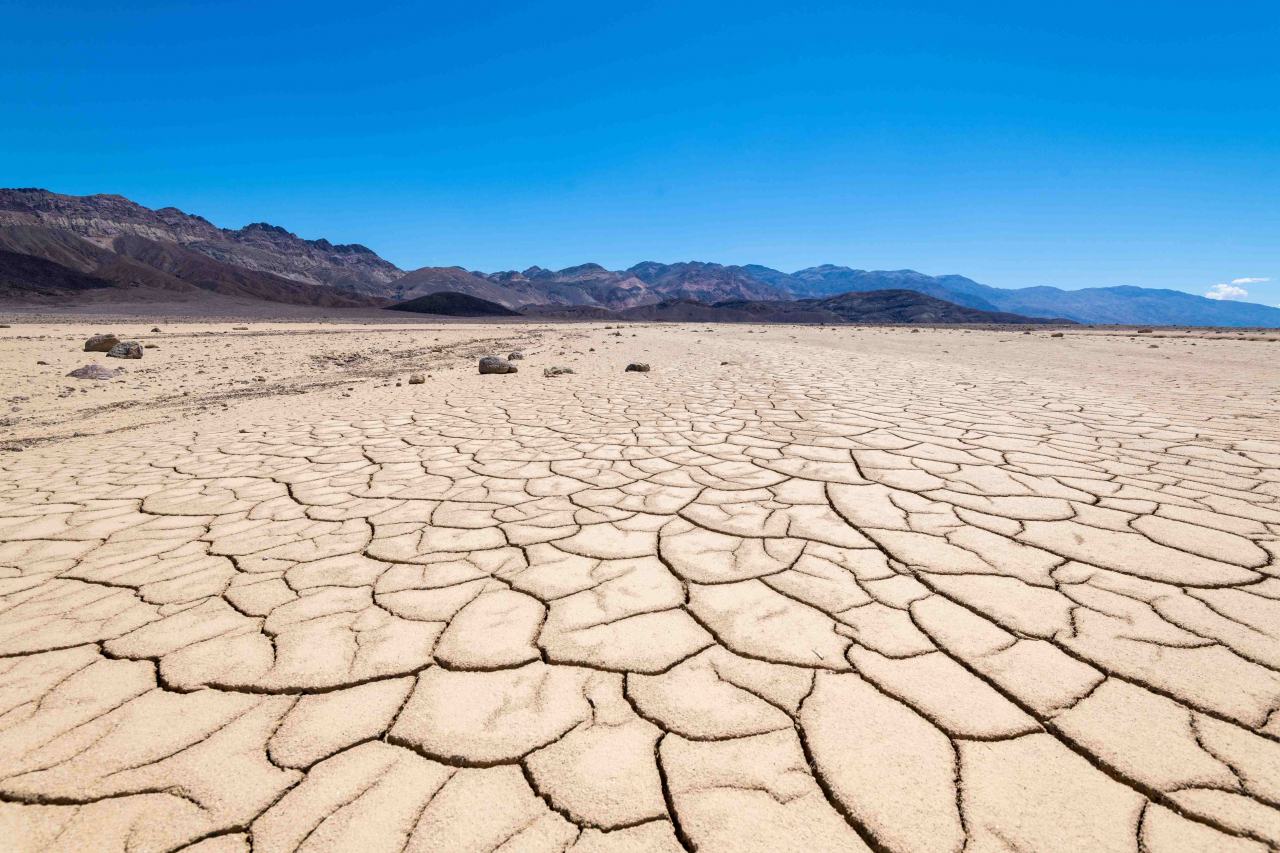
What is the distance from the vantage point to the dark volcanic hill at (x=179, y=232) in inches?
2515

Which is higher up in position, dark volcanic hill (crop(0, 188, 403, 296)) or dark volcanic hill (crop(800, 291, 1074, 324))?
dark volcanic hill (crop(0, 188, 403, 296))

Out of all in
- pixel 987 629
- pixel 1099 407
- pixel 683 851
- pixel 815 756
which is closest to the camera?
pixel 683 851

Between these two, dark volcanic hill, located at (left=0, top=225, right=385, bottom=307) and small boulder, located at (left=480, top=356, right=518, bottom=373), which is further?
dark volcanic hill, located at (left=0, top=225, right=385, bottom=307)

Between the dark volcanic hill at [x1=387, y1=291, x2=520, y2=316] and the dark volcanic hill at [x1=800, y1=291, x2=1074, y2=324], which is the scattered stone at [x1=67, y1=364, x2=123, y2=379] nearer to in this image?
the dark volcanic hill at [x1=387, y1=291, x2=520, y2=316]

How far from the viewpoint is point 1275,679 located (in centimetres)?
108

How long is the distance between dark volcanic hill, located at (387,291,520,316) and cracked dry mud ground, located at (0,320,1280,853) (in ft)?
139

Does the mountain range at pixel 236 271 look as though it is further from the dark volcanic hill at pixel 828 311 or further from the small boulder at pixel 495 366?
the small boulder at pixel 495 366

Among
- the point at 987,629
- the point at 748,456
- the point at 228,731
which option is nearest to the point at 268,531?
the point at 228,731

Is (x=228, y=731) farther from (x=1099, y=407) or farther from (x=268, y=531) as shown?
(x=1099, y=407)

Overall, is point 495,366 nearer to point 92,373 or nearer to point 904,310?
point 92,373

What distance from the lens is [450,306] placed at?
4444 cm

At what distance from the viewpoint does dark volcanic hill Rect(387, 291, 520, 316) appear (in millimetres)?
42750

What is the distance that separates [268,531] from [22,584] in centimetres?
61

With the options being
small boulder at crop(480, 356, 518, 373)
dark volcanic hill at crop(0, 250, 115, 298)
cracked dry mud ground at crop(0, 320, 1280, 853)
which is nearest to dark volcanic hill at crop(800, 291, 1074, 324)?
small boulder at crop(480, 356, 518, 373)
